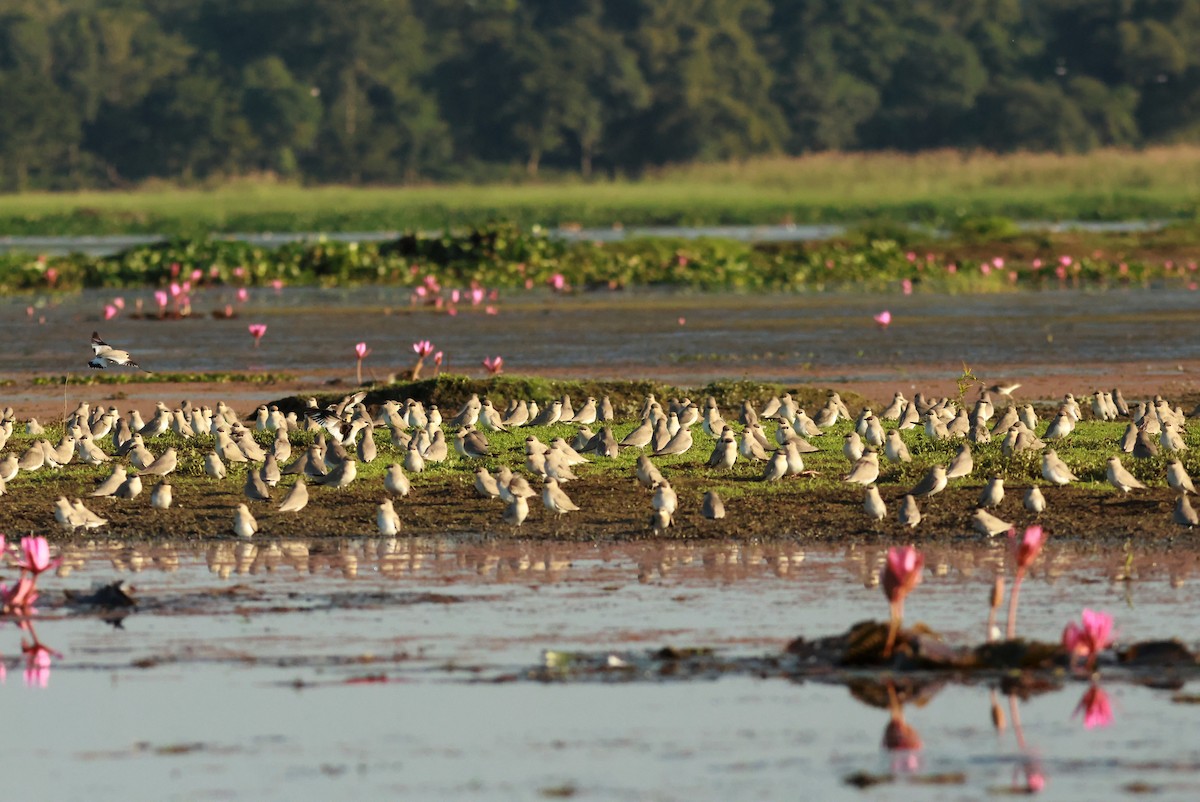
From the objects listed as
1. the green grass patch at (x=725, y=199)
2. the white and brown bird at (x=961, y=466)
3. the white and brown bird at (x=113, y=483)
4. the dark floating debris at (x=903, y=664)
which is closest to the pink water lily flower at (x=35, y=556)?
the dark floating debris at (x=903, y=664)

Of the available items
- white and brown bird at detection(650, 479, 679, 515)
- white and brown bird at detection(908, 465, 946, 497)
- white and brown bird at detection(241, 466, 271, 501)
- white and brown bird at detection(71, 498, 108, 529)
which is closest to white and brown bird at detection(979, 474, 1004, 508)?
white and brown bird at detection(908, 465, 946, 497)

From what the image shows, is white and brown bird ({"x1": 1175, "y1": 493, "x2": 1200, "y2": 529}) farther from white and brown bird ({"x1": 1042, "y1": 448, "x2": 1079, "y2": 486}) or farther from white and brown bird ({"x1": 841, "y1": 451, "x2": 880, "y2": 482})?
white and brown bird ({"x1": 841, "y1": 451, "x2": 880, "y2": 482})

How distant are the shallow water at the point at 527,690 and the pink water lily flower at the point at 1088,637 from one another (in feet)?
0.49

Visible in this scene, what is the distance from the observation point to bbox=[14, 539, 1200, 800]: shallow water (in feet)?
25.2

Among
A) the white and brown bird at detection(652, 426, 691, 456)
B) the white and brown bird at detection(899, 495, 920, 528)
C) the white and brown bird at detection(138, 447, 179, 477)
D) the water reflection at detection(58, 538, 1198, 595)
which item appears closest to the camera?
the water reflection at detection(58, 538, 1198, 595)

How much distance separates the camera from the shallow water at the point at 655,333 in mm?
26625

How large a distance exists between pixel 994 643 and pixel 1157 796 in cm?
178

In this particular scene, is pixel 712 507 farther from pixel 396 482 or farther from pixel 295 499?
pixel 295 499

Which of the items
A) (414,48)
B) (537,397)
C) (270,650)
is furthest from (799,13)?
(270,650)

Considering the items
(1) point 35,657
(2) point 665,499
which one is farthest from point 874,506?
(1) point 35,657

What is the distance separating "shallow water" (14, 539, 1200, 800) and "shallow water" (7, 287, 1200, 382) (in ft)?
37.4

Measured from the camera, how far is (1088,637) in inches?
347

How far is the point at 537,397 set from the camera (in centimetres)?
2014

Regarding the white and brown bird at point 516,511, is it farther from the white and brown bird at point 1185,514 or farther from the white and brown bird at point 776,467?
the white and brown bird at point 1185,514
